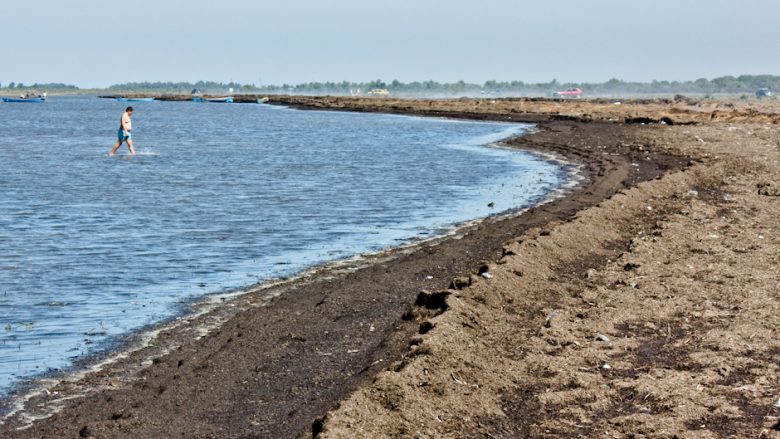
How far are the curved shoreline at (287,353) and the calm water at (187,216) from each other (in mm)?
1094

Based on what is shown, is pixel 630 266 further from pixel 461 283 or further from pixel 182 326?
pixel 182 326

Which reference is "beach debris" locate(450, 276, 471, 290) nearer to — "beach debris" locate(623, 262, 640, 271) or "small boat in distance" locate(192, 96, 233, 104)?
"beach debris" locate(623, 262, 640, 271)

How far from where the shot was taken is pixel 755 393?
8.44m

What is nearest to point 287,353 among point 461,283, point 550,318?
point 461,283

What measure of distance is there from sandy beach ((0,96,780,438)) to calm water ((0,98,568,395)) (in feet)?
3.73

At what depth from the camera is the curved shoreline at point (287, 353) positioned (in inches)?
336

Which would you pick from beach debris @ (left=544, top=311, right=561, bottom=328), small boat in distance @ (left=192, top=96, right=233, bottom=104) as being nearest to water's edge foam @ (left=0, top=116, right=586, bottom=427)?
beach debris @ (left=544, top=311, right=561, bottom=328)

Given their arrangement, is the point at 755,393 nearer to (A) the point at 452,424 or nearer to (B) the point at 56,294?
(A) the point at 452,424

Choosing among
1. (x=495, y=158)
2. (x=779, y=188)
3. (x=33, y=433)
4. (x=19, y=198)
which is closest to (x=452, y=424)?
(x=33, y=433)

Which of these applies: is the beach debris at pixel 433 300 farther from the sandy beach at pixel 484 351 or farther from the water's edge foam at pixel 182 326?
the water's edge foam at pixel 182 326

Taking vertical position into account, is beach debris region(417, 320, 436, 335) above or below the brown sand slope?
above

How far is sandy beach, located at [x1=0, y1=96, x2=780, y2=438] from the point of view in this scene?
807 cm

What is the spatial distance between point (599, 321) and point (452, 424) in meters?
3.72

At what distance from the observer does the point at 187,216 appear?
22875 millimetres
